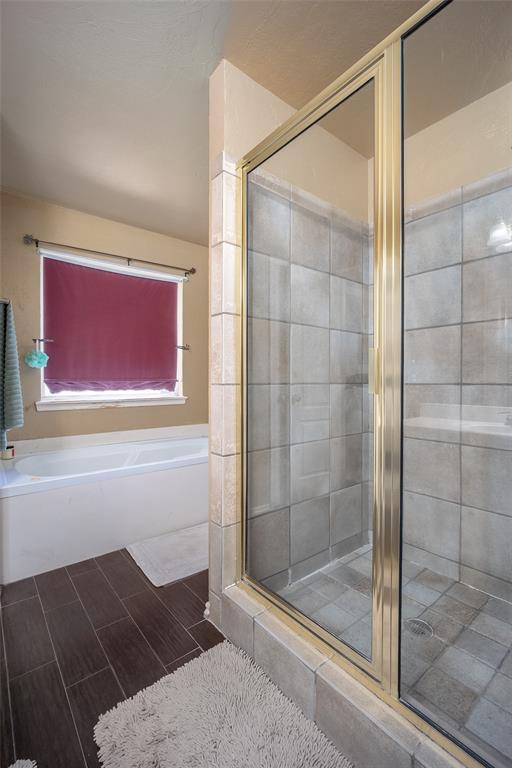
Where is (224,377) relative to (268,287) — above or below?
below

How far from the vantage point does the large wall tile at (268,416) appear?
5.45ft

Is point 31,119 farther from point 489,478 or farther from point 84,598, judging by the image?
point 489,478

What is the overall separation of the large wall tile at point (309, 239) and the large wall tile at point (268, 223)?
46 millimetres

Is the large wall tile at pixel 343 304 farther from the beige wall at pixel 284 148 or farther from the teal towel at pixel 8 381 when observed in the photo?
the teal towel at pixel 8 381

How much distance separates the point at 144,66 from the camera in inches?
63.3

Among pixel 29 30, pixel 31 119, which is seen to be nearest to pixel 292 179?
pixel 29 30

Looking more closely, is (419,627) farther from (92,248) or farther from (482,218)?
(92,248)

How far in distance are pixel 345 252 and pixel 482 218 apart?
0.65 metres

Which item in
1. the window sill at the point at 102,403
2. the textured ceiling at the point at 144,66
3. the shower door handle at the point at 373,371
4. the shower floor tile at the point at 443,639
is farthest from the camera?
the window sill at the point at 102,403

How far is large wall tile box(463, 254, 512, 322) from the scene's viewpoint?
1.62 meters

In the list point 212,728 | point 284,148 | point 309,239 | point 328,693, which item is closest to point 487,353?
point 309,239

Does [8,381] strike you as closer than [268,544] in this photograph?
No

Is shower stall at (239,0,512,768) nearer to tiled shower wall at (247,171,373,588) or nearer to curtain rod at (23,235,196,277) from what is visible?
tiled shower wall at (247,171,373,588)

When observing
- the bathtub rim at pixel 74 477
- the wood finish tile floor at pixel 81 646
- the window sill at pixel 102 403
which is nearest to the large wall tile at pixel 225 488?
the wood finish tile floor at pixel 81 646
